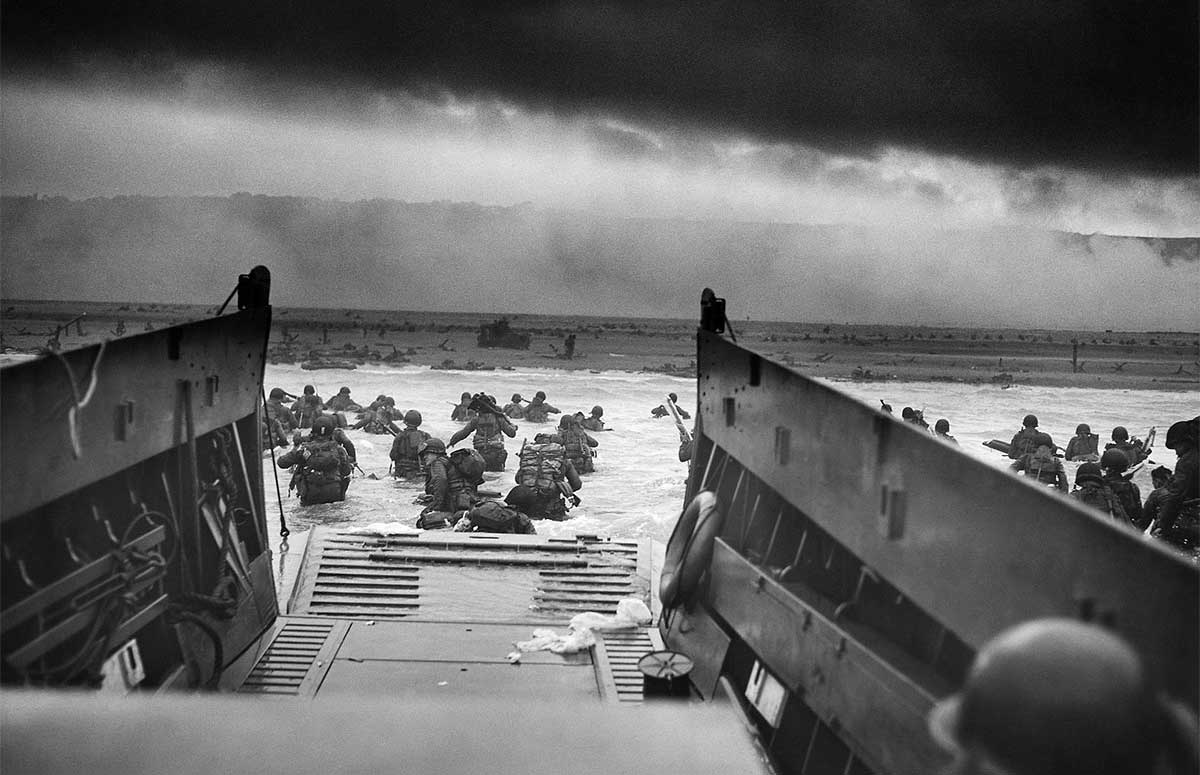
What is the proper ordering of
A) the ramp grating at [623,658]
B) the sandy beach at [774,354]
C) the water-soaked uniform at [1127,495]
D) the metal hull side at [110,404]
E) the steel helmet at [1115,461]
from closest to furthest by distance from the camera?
the metal hull side at [110,404] → the ramp grating at [623,658] → the water-soaked uniform at [1127,495] → the steel helmet at [1115,461] → the sandy beach at [774,354]

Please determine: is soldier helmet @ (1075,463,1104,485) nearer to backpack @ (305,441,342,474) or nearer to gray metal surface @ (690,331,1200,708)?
gray metal surface @ (690,331,1200,708)

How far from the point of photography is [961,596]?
2449mm

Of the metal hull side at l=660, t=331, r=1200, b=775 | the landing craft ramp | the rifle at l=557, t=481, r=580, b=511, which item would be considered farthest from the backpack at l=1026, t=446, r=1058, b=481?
the metal hull side at l=660, t=331, r=1200, b=775

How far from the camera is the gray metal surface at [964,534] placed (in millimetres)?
1769

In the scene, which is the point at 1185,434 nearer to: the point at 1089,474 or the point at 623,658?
the point at 1089,474

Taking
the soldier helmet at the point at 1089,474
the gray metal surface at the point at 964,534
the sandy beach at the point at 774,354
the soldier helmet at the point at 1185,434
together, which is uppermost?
the gray metal surface at the point at 964,534

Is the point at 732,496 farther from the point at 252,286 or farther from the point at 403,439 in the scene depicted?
the point at 403,439

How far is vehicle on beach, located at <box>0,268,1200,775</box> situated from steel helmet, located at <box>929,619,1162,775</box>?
194mm

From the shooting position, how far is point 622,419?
2059cm

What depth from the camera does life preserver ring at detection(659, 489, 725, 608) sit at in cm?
481

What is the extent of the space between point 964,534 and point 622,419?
18.1 metres

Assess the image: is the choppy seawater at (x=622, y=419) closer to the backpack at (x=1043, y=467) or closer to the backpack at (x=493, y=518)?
the backpack at (x=493, y=518)

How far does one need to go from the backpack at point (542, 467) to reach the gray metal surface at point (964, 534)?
20.3 ft

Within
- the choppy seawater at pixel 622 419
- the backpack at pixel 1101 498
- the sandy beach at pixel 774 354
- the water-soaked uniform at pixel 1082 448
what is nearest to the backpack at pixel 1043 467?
the choppy seawater at pixel 622 419
